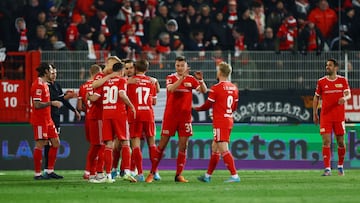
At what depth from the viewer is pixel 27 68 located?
25594 mm

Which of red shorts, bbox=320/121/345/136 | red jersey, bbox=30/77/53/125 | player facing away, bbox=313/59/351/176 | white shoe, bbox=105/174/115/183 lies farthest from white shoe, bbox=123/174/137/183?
red shorts, bbox=320/121/345/136

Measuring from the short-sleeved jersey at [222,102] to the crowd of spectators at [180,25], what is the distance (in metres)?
8.29

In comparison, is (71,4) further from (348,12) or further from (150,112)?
A: (150,112)

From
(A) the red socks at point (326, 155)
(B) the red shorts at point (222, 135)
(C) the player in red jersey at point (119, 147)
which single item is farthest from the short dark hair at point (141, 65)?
(A) the red socks at point (326, 155)

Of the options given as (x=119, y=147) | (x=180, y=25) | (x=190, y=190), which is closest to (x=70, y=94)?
(x=119, y=147)

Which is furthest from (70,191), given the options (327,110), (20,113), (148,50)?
(148,50)

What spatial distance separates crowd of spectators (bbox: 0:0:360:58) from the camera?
90.1 ft

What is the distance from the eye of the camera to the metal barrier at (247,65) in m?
25.5

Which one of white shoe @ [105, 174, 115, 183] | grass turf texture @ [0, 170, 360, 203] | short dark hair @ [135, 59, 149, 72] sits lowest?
grass turf texture @ [0, 170, 360, 203]

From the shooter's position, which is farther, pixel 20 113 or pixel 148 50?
pixel 148 50

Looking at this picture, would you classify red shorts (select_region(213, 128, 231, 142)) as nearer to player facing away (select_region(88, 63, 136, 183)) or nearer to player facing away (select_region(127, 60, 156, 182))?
player facing away (select_region(127, 60, 156, 182))

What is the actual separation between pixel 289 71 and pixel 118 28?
18.4ft

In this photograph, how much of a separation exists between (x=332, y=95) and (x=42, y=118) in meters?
6.03

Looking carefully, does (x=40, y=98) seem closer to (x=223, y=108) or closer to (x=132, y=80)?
(x=132, y=80)
